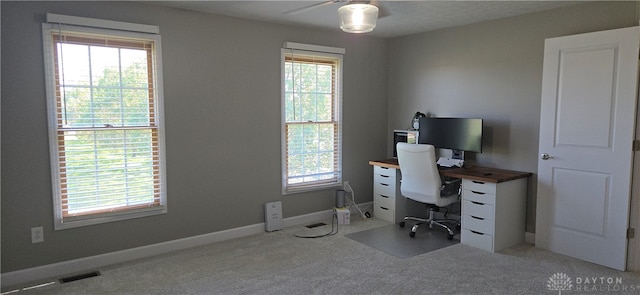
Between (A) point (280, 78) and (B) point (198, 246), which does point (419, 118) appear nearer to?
(A) point (280, 78)

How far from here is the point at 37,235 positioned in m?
3.23

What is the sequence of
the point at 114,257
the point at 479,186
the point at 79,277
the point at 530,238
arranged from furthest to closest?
the point at 530,238, the point at 479,186, the point at 114,257, the point at 79,277

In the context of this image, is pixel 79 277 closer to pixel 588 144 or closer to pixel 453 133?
pixel 453 133

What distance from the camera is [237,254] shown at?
3.75 m

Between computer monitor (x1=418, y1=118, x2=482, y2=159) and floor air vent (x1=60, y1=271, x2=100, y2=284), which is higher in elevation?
computer monitor (x1=418, y1=118, x2=482, y2=159)

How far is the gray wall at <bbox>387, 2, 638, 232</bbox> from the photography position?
12.2 ft

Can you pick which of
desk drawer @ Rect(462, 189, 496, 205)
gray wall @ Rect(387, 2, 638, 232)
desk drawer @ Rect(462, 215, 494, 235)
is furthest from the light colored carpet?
gray wall @ Rect(387, 2, 638, 232)

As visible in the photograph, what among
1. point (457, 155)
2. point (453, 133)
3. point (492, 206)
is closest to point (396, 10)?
point (453, 133)

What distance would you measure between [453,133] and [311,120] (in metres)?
1.56

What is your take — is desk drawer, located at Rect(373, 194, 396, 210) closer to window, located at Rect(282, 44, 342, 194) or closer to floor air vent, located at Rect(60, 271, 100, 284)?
window, located at Rect(282, 44, 342, 194)

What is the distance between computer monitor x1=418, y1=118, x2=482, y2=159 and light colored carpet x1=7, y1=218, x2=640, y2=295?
106 centimetres

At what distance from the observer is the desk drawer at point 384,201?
4762 millimetres

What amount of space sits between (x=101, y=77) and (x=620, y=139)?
13.7 ft

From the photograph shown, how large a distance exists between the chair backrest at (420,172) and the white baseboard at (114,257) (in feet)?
4.53
